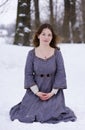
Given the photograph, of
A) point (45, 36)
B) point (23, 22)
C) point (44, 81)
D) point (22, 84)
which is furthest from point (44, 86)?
point (23, 22)

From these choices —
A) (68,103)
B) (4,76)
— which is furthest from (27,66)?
(4,76)

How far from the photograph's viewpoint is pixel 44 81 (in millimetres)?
7184

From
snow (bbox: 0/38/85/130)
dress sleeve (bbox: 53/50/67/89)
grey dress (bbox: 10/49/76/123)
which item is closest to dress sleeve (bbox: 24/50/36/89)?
grey dress (bbox: 10/49/76/123)

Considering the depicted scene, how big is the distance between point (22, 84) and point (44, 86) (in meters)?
2.90

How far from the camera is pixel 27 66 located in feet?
23.6

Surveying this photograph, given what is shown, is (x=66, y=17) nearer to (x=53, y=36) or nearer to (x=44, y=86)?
(x=53, y=36)

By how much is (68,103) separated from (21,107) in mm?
1242

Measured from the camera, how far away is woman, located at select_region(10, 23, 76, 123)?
706 cm

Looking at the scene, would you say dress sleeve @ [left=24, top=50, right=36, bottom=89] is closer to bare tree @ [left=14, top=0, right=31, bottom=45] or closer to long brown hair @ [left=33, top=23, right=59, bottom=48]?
long brown hair @ [left=33, top=23, right=59, bottom=48]

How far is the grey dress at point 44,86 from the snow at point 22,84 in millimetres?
207

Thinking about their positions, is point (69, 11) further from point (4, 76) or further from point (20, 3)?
point (4, 76)

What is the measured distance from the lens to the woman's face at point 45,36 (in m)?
7.16

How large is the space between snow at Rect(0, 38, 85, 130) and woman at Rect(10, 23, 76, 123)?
0.88 ft

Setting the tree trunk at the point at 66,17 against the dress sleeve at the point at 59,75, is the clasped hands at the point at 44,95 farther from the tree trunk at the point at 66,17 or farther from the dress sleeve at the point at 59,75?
the tree trunk at the point at 66,17
